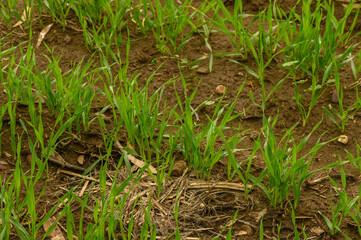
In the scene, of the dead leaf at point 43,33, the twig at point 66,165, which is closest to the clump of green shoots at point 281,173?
the twig at point 66,165

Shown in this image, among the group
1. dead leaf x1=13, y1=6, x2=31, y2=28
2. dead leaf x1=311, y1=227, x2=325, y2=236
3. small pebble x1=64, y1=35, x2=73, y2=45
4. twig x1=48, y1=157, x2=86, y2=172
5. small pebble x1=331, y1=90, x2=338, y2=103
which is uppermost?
dead leaf x1=13, y1=6, x2=31, y2=28

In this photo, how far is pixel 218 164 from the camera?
2.12 metres

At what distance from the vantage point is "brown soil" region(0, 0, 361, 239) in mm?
1897

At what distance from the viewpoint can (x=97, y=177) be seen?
6.75 feet

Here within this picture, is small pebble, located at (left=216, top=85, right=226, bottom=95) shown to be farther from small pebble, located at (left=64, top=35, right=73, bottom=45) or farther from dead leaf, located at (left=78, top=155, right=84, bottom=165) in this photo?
small pebble, located at (left=64, top=35, right=73, bottom=45)

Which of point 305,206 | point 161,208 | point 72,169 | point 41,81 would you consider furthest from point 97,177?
point 305,206

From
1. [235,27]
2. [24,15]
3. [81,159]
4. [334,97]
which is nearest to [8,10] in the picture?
[24,15]

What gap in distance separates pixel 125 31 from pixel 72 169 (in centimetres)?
95

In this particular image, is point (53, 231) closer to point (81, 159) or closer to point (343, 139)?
point (81, 159)

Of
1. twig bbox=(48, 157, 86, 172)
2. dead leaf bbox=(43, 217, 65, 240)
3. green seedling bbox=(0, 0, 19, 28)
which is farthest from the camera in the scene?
green seedling bbox=(0, 0, 19, 28)

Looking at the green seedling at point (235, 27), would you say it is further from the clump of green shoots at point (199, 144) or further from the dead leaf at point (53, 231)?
the dead leaf at point (53, 231)

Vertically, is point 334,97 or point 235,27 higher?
point 235,27

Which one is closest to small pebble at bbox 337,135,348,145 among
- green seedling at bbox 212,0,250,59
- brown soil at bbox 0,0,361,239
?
brown soil at bbox 0,0,361,239

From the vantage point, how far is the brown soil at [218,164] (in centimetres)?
190
